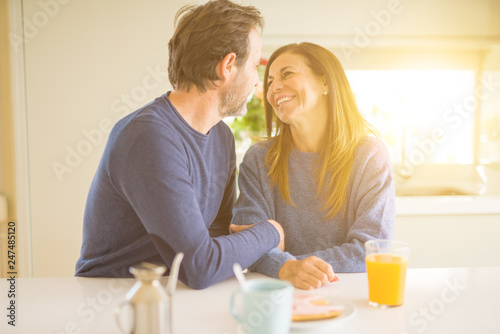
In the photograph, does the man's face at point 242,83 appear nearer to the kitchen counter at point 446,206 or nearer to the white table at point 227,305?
the white table at point 227,305

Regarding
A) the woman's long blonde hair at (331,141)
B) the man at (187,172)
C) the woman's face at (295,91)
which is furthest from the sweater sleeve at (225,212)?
the woman's face at (295,91)

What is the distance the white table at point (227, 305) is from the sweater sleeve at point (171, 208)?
0.07m

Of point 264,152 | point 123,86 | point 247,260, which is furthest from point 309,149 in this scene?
point 123,86

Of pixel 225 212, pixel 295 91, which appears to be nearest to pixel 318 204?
pixel 225 212

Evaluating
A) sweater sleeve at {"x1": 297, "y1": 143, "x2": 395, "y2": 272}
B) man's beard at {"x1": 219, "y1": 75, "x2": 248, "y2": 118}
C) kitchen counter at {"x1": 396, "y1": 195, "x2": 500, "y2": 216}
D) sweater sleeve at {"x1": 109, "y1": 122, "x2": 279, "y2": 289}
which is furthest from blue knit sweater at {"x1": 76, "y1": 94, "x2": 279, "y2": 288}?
kitchen counter at {"x1": 396, "y1": 195, "x2": 500, "y2": 216}

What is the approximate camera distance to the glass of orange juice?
3.36 feet

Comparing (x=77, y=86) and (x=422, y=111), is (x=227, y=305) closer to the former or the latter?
(x=77, y=86)

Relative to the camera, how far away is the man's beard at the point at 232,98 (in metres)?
1.49

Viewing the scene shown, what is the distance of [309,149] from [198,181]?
1.81 ft

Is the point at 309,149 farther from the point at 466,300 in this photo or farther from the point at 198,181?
the point at 466,300

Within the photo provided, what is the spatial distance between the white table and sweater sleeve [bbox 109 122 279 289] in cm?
7

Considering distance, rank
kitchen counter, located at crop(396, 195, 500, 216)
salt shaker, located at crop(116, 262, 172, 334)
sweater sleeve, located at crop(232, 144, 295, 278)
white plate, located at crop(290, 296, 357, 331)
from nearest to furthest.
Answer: salt shaker, located at crop(116, 262, 172, 334), white plate, located at crop(290, 296, 357, 331), sweater sleeve, located at crop(232, 144, 295, 278), kitchen counter, located at crop(396, 195, 500, 216)

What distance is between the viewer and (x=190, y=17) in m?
1.44

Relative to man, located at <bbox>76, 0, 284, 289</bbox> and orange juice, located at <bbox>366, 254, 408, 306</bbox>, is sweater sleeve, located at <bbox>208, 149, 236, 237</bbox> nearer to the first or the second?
man, located at <bbox>76, 0, 284, 289</bbox>
